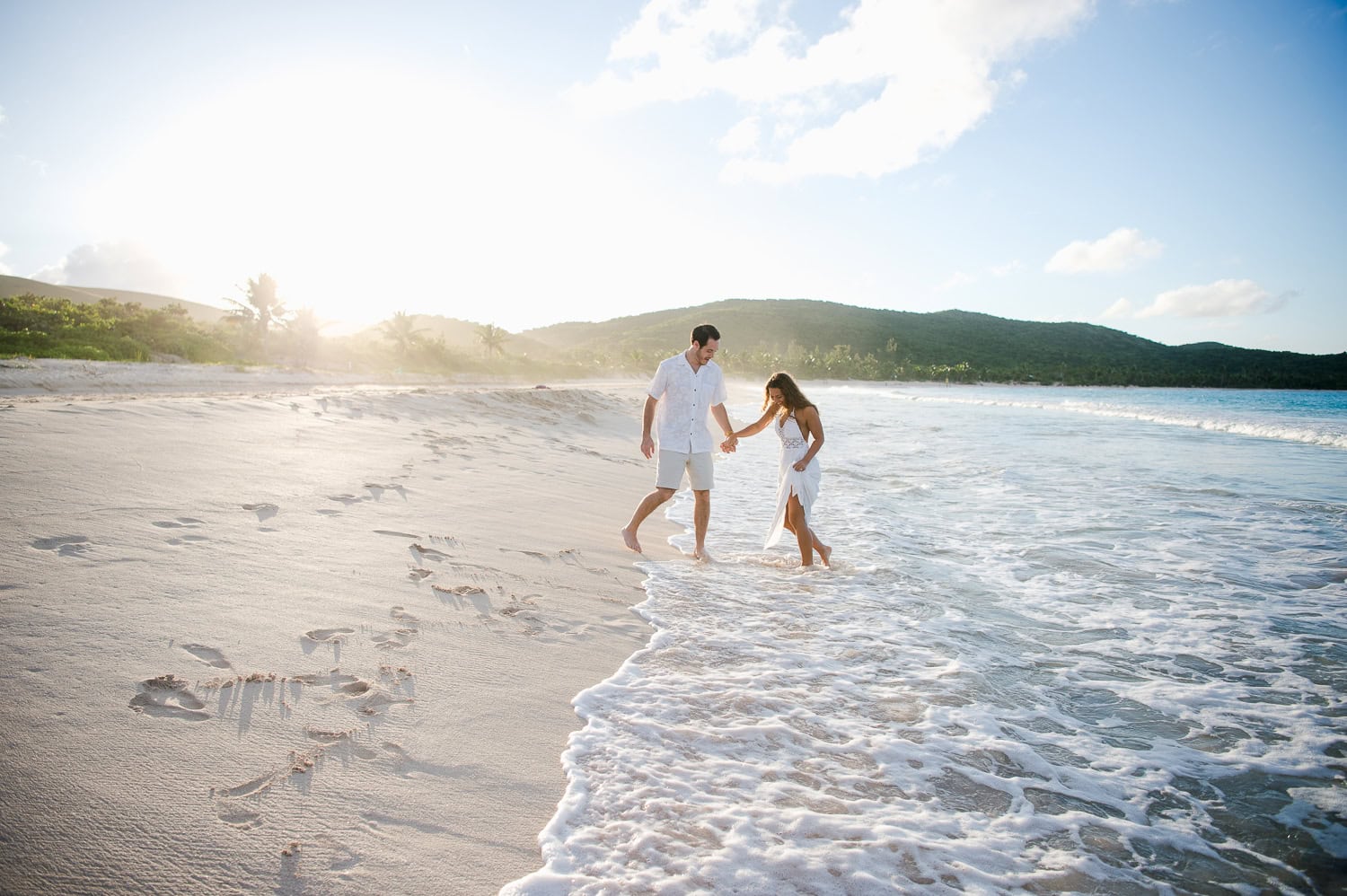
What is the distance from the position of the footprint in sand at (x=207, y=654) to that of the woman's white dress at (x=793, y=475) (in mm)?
4123

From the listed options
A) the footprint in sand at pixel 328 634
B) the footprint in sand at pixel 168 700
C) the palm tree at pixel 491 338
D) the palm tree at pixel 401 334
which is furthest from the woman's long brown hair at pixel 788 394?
the palm tree at pixel 491 338

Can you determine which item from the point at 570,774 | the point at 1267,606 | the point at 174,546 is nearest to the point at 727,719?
the point at 570,774

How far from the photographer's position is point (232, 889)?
1.60m

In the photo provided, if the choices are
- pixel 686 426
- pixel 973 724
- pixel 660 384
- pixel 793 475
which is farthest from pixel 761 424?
pixel 973 724

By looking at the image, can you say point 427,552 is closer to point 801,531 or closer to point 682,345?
point 801,531

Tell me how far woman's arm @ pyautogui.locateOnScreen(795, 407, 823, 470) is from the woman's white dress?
53 mm

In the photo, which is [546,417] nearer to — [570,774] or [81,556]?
[81,556]

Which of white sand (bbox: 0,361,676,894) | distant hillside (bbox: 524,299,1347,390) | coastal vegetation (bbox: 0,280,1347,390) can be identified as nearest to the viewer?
white sand (bbox: 0,361,676,894)

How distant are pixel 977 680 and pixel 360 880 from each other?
9.95 ft

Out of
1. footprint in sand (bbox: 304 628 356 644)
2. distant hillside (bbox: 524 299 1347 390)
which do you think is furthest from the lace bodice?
distant hillside (bbox: 524 299 1347 390)

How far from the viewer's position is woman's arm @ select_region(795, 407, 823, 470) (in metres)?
5.48

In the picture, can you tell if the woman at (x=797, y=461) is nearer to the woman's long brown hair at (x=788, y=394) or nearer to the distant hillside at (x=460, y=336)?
the woman's long brown hair at (x=788, y=394)

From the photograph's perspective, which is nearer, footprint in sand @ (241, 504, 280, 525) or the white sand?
the white sand

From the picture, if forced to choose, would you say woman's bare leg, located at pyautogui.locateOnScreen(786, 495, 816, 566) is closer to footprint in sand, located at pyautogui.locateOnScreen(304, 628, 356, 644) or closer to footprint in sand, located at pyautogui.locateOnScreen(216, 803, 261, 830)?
footprint in sand, located at pyautogui.locateOnScreen(304, 628, 356, 644)
